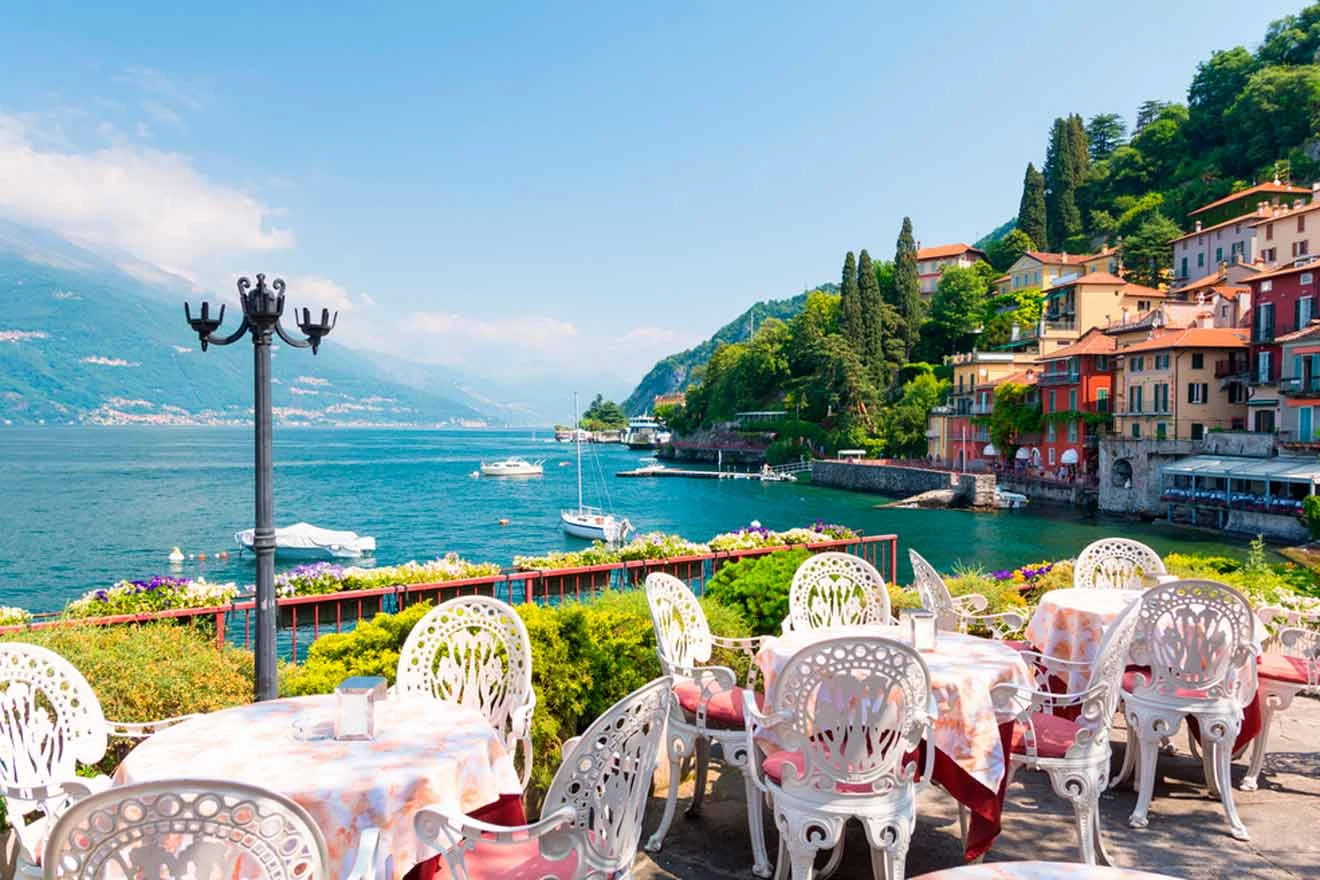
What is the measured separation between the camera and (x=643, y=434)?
6102 inches

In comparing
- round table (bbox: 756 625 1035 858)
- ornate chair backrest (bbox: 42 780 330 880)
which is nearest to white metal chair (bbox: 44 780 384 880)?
A: ornate chair backrest (bbox: 42 780 330 880)

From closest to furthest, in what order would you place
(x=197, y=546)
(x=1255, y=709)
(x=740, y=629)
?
(x=1255, y=709)
(x=740, y=629)
(x=197, y=546)

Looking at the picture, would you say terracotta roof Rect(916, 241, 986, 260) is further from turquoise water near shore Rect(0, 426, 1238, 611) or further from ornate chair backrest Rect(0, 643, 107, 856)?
ornate chair backrest Rect(0, 643, 107, 856)

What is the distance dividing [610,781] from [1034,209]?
3563 inches

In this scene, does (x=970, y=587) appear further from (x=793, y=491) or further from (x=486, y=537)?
(x=793, y=491)

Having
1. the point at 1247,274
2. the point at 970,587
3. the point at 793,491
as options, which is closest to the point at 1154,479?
the point at 1247,274

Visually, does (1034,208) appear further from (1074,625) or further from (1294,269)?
(1074,625)

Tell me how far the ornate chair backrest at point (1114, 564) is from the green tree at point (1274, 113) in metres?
75.3

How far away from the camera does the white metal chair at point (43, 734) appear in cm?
275

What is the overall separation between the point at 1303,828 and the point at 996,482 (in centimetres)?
5063

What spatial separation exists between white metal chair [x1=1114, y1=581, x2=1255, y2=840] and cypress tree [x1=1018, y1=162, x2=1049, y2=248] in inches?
3344

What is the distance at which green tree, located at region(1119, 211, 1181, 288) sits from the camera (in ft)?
205

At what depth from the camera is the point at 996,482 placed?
51969 millimetres

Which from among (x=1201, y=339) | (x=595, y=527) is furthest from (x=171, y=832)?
(x=1201, y=339)
